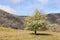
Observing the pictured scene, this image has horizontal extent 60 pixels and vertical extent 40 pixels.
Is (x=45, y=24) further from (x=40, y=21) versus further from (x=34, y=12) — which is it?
(x=34, y=12)

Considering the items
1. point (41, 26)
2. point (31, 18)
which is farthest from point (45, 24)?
point (31, 18)

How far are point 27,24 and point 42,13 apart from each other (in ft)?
20.2

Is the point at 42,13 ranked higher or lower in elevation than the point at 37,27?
higher

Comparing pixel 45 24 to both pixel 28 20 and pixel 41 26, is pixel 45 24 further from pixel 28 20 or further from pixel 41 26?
pixel 28 20

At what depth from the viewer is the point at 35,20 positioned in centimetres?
5456

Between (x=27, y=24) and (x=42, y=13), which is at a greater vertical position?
(x=42, y=13)

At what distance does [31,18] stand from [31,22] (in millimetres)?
1948

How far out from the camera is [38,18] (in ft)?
180

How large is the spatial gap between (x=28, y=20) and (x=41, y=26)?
15.7ft

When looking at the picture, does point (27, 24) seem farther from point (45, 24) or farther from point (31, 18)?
point (45, 24)

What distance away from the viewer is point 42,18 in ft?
181

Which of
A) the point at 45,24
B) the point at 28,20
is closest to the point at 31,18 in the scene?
the point at 28,20

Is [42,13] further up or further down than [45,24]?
further up

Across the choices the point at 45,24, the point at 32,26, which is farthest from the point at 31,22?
the point at 45,24
